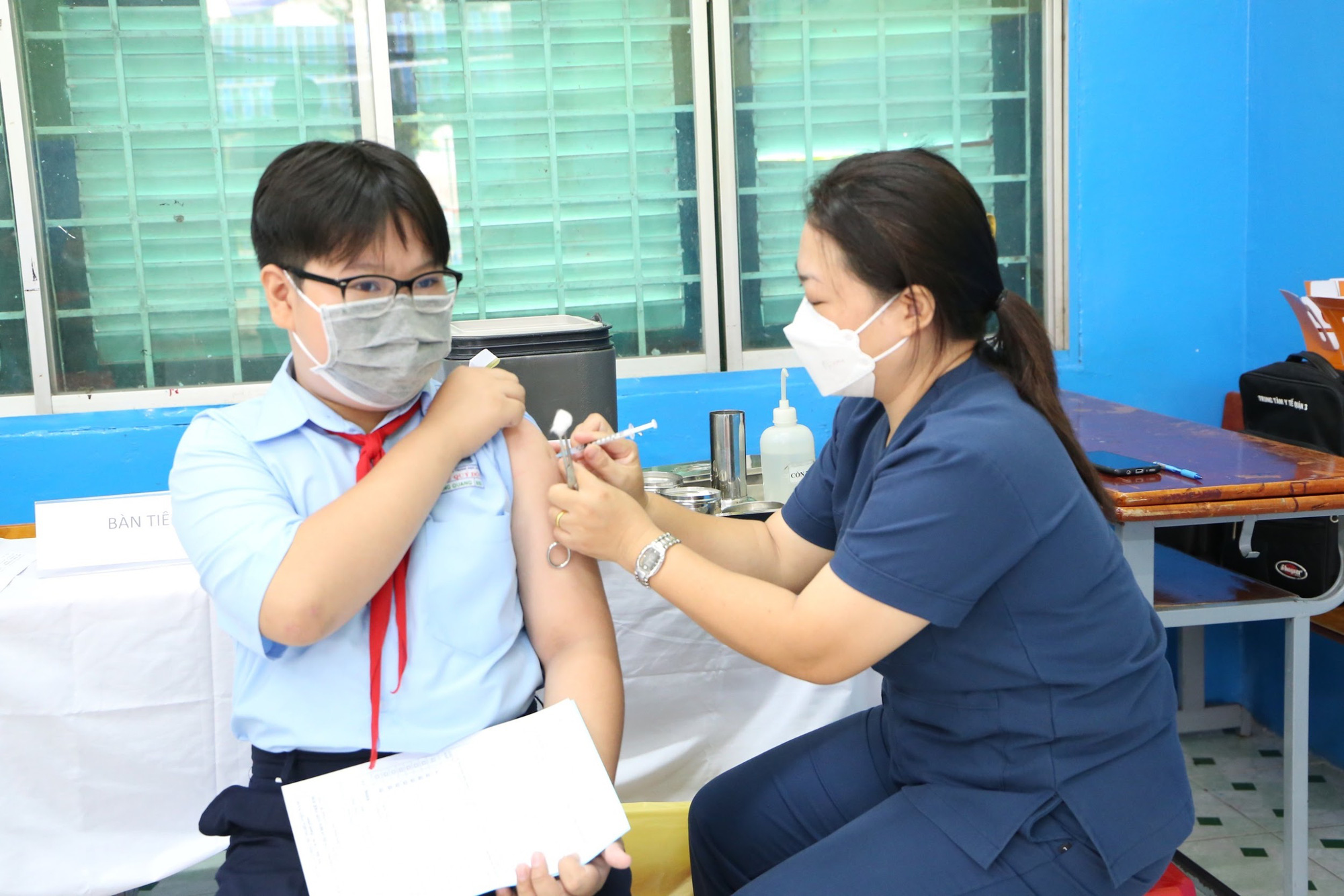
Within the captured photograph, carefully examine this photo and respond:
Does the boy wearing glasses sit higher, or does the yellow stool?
the boy wearing glasses

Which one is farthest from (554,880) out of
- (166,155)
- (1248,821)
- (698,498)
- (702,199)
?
(166,155)

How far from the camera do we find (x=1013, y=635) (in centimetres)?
118

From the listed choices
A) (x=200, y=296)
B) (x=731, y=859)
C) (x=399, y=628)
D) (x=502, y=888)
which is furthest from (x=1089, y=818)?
(x=200, y=296)

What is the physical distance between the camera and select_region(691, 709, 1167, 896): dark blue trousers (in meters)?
1.16

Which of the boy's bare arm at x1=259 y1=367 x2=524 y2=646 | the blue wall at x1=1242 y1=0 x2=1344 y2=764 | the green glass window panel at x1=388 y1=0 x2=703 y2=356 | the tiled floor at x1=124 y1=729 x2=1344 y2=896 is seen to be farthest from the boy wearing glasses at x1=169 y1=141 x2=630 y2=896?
the blue wall at x1=1242 y1=0 x2=1344 y2=764

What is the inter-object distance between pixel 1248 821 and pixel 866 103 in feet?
7.25

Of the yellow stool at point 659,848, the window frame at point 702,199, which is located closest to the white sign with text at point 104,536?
the yellow stool at point 659,848

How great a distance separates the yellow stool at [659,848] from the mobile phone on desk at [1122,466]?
949 mm

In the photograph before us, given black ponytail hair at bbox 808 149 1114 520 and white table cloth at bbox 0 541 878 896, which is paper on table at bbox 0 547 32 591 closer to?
white table cloth at bbox 0 541 878 896

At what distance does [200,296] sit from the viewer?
310 centimetres

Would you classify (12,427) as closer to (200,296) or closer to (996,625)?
(200,296)

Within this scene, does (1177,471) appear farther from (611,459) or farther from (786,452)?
(611,459)

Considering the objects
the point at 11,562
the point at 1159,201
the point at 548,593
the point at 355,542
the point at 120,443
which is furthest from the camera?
the point at 1159,201

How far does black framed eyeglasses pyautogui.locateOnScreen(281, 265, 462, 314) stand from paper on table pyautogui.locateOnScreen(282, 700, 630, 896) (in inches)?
18.5
